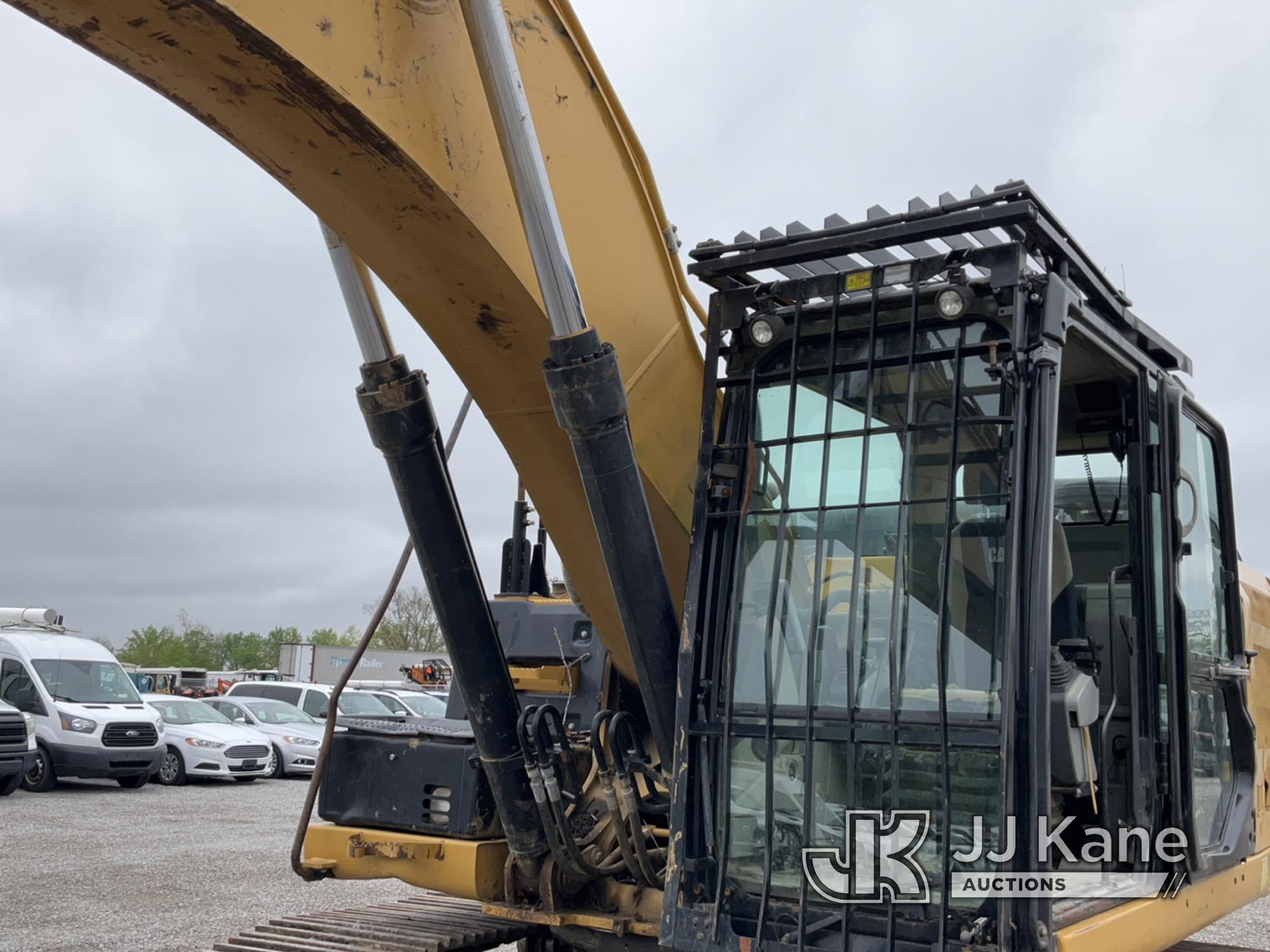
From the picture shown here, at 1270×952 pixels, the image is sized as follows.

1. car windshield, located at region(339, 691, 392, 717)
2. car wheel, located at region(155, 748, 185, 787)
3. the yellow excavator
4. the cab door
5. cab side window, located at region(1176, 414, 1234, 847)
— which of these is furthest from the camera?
car windshield, located at region(339, 691, 392, 717)

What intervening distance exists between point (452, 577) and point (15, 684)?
15.5 m

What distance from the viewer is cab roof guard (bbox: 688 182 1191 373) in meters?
3.46

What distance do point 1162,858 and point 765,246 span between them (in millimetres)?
2284

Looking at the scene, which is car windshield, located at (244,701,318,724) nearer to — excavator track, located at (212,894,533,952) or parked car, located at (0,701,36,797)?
parked car, located at (0,701,36,797)

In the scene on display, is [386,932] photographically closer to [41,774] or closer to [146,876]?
[146,876]

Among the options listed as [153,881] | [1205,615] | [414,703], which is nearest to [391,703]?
[414,703]

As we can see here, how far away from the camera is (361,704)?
21.4m

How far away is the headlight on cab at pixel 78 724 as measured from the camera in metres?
16.8

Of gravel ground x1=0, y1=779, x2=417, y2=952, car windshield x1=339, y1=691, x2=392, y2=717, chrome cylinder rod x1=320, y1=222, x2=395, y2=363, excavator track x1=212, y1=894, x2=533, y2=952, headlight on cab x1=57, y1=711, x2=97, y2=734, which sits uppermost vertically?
chrome cylinder rod x1=320, y1=222, x2=395, y2=363

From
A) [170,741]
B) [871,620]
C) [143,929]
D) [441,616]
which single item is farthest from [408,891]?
[170,741]

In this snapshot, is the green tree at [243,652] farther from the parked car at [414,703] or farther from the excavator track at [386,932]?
the excavator track at [386,932]

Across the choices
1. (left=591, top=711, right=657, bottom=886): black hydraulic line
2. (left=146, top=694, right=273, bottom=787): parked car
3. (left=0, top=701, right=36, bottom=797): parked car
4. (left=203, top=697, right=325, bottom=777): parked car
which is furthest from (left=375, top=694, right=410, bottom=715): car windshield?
(left=591, top=711, right=657, bottom=886): black hydraulic line

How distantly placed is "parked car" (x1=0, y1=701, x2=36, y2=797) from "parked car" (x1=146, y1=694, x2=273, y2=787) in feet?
8.99

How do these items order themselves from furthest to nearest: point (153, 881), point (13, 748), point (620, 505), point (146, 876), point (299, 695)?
point (299, 695) < point (13, 748) < point (146, 876) < point (153, 881) < point (620, 505)
